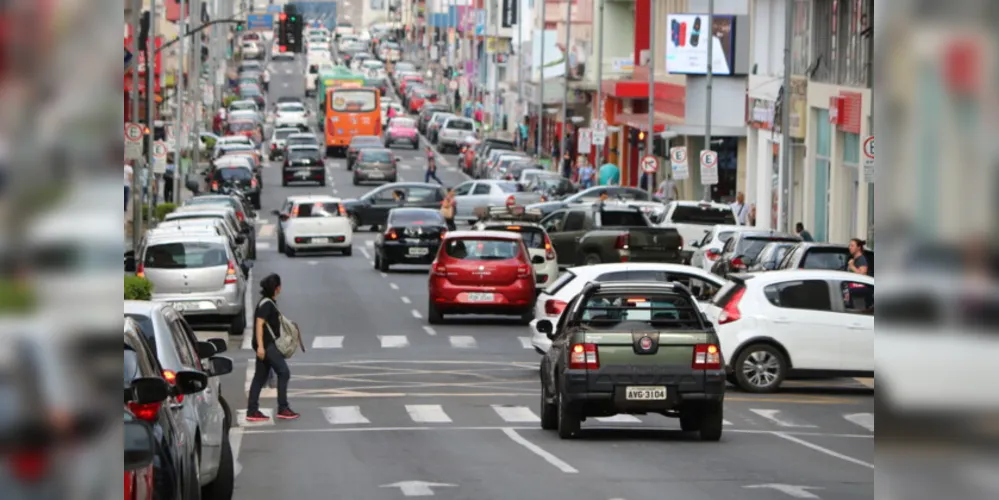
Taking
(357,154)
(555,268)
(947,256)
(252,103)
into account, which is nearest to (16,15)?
(947,256)

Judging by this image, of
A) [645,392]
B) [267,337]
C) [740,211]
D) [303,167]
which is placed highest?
[267,337]

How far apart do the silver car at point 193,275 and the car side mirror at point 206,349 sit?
16934 mm

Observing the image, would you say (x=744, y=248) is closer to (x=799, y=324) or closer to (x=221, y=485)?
(x=799, y=324)

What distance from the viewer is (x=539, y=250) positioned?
39.9 meters

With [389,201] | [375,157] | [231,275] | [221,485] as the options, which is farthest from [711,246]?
[375,157]

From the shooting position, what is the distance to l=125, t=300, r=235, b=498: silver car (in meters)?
11.7

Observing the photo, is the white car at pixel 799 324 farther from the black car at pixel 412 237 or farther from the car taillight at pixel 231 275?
the black car at pixel 412 237

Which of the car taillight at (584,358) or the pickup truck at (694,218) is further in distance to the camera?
the pickup truck at (694,218)

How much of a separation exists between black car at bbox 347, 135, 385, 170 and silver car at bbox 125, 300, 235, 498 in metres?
81.8

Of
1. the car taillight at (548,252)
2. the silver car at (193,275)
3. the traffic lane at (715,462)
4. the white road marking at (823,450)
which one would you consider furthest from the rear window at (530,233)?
the white road marking at (823,450)

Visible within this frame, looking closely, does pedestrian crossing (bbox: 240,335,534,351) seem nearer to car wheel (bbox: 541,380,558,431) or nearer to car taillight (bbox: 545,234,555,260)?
car taillight (bbox: 545,234,555,260)

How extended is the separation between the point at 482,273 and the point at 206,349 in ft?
66.3

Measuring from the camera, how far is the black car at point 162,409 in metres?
7.79

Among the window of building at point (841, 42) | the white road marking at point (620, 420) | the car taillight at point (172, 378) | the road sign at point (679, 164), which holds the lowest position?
the white road marking at point (620, 420)
